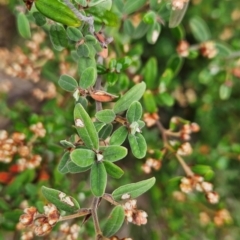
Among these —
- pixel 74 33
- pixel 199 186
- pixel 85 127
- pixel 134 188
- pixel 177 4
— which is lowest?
pixel 199 186

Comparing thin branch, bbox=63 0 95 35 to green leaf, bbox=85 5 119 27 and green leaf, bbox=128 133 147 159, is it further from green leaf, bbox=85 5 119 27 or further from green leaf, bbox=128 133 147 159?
green leaf, bbox=128 133 147 159

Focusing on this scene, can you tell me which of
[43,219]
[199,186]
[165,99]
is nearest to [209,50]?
[165,99]

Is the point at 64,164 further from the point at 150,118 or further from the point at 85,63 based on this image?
the point at 150,118

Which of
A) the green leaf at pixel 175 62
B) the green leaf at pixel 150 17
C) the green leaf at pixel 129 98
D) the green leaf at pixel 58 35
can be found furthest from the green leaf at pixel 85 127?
the green leaf at pixel 175 62

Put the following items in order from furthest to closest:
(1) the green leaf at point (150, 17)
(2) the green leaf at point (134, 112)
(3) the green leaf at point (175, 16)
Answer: (1) the green leaf at point (150, 17) < (3) the green leaf at point (175, 16) < (2) the green leaf at point (134, 112)


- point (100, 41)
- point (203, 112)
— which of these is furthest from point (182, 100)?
point (100, 41)

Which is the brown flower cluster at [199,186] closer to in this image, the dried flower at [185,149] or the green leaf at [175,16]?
the dried flower at [185,149]

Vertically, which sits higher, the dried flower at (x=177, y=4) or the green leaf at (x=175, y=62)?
the dried flower at (x=177, y=4)
